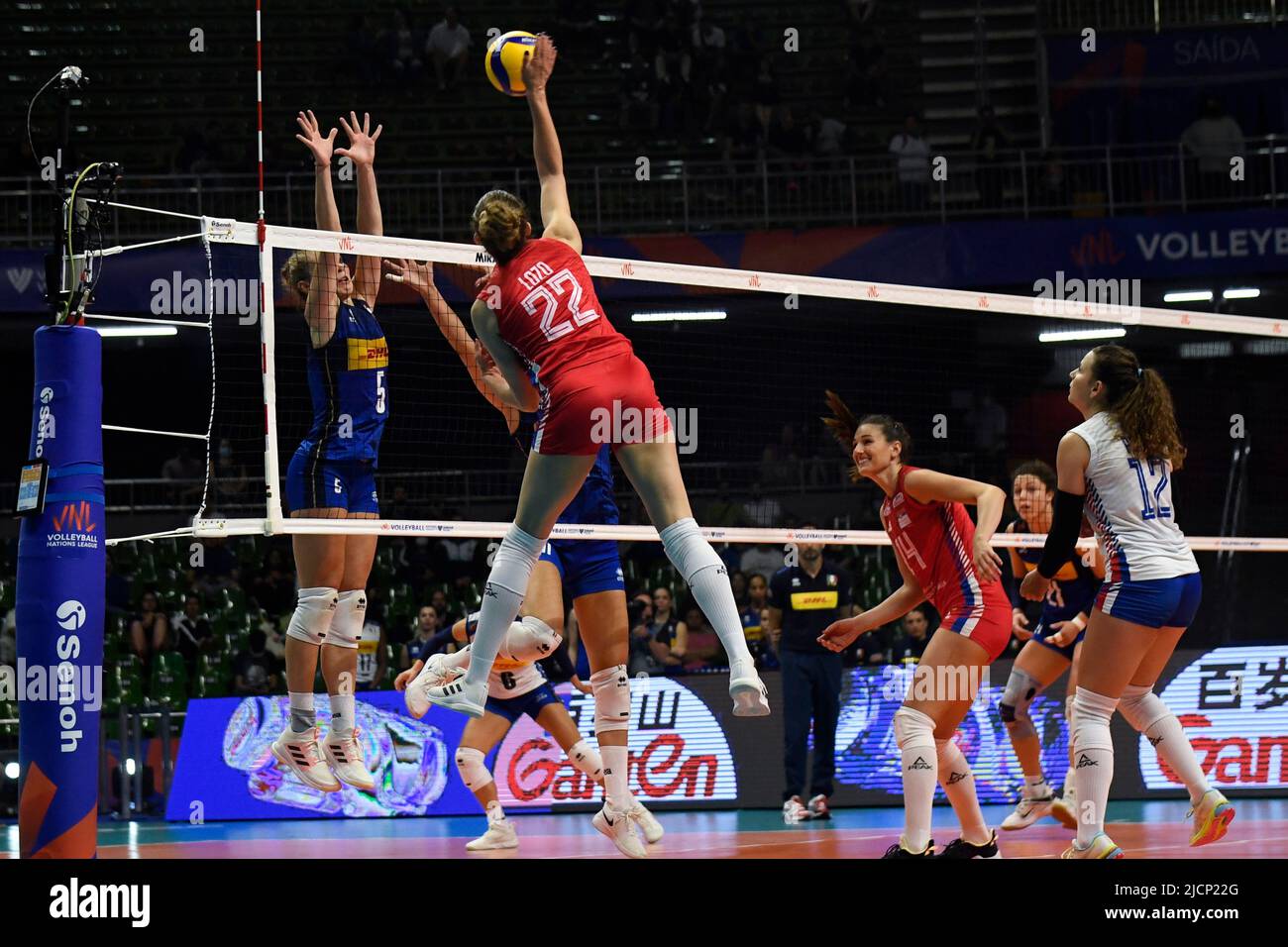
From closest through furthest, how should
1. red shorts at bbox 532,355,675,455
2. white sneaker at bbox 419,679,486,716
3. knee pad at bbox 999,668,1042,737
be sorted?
red shorts at bbox 532,355,675,455
white sneaker at bbox 419,679,486,716
knee pad at bbox 999,668,1042,737

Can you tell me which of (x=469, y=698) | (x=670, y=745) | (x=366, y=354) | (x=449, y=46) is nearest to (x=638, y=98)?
(x=449, y=46)

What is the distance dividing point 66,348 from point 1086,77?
18.4m

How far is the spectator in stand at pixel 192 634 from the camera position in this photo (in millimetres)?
15914

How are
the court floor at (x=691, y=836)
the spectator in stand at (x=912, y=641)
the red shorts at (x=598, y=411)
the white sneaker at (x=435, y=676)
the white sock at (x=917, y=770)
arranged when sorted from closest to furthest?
1. the red shorts at (x=598, y=411)
2. the white sock at (x=917, y=770)
3. the white sneaker at (x=435, y=676)
4. the court floor at (x=691, y=836)
5. the spectator in stand at (x=912, y=641)

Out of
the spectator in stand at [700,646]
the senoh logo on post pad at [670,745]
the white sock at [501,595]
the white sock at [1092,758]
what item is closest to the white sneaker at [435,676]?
the white sock at [501,595]

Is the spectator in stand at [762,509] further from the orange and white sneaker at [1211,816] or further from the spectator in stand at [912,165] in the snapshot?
the orange and white sneaker at [1211,816]

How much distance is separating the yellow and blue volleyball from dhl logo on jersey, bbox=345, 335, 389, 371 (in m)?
1.67

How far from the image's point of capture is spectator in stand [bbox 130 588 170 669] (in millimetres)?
15828

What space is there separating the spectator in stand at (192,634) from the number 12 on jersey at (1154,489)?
11311mm

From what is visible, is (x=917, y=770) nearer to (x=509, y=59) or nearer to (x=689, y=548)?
(x=689, y=548)

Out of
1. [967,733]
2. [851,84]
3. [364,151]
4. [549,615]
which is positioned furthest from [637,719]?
[851,84]

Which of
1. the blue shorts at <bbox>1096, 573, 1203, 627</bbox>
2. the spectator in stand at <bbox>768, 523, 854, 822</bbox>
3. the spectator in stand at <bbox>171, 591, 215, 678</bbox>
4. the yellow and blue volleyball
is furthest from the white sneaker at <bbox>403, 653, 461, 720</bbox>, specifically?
the spectator in stand at <bbox>171, 591, 215, 678</bbox>

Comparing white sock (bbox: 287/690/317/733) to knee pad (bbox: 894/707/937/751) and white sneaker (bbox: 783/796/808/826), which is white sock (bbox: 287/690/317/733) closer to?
knee pad (bbox: 894/707/937/751)
